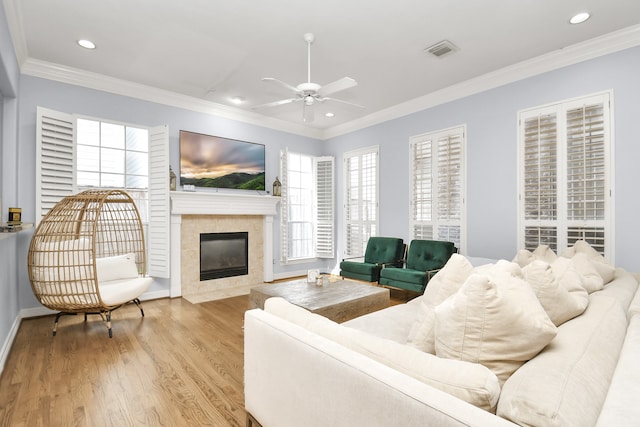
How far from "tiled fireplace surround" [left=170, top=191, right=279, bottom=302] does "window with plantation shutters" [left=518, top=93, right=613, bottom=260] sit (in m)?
3.79

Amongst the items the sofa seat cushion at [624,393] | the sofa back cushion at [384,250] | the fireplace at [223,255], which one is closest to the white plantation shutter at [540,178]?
the sofa back cushion at [384,250]

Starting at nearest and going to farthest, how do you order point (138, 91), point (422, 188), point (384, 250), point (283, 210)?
point (138, 91) < point (422, 188) < point (384, 250) < point (283, 210)

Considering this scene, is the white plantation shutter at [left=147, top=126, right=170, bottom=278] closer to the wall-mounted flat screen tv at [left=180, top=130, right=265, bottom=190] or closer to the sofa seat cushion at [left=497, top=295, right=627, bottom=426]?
the wall-mounted flat screen tv at [left=180, top=130, right=265, bottom=190]

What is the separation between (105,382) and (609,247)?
15.2 feet

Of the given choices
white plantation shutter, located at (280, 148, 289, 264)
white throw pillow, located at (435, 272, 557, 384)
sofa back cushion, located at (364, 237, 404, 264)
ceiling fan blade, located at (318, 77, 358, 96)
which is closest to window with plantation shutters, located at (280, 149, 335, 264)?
white plantation shutter, located at (280, 148, 289, 264)

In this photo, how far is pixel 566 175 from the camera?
346 cm

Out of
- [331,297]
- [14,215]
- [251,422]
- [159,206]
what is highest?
[159,206]

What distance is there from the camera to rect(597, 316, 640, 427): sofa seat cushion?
2.45 feet

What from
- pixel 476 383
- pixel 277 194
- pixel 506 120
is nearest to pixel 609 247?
pixel 506 120

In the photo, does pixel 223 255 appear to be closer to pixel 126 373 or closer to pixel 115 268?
pixel 115 268

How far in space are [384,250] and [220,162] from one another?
2975 mm

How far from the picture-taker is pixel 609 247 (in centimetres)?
319

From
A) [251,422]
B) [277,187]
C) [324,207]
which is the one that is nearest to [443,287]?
[251,422]

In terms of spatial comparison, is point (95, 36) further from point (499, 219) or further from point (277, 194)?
point (499, 219)
